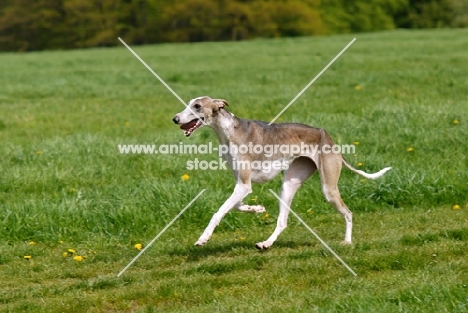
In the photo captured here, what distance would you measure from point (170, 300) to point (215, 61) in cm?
2535

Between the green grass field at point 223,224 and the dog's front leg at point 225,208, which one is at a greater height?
the dog's front leg at point 225,208

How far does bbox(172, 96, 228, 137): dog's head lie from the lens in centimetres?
727

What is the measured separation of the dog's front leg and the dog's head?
70 cm

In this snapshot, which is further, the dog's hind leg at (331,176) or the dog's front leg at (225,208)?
the dog's hind leg at (331,176)

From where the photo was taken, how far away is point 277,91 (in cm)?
2044

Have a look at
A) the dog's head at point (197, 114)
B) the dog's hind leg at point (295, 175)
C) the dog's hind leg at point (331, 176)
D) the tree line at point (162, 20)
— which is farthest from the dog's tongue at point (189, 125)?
the tree line at point (162, 20)

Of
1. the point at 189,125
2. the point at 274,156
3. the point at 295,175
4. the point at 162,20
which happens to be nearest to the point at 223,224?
the point at 295,175

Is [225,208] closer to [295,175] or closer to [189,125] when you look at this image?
[189,125]

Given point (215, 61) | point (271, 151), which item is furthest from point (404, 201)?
point (215, 61)

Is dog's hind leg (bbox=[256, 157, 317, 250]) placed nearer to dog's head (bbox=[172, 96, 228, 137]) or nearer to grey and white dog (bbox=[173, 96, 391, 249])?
grey and white dog (bbox=[173, 96, 391, 249])

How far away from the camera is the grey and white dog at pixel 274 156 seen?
7562 millimetres

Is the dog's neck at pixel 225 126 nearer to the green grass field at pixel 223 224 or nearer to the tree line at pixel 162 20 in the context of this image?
the green grass field at pixel 223 224

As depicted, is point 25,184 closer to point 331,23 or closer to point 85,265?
point 85,265

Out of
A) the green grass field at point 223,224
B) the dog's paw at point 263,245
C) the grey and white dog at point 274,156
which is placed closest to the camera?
the green grass field at point 223,224
